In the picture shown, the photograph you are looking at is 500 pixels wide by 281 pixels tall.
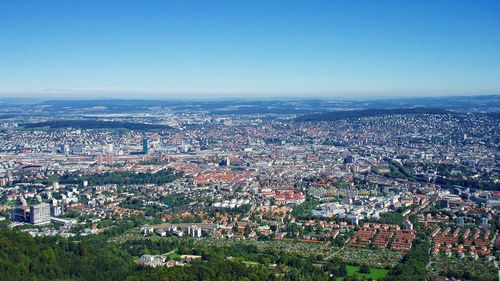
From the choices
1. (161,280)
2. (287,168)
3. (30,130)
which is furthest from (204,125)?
(161,280)

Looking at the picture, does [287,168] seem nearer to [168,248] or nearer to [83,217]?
[83,217]

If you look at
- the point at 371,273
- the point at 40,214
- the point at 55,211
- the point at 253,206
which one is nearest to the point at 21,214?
the point at 40,214

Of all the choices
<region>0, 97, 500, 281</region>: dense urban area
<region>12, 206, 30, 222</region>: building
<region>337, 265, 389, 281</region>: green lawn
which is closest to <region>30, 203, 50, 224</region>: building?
<region>0, 97, 500, 281</region>: dense urban area

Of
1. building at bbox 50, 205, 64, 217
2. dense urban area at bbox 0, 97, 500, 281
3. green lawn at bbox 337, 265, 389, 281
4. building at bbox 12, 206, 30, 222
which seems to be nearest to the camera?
green lawn at bbox 337, 265, 389, 281

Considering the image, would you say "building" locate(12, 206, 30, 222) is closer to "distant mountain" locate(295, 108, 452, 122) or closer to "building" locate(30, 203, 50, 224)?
"building" locate(30, 203, 50, 224)

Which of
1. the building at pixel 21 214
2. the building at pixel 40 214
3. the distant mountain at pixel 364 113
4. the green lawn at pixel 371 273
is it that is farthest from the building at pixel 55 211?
the distant mountain at pixel 364 113
